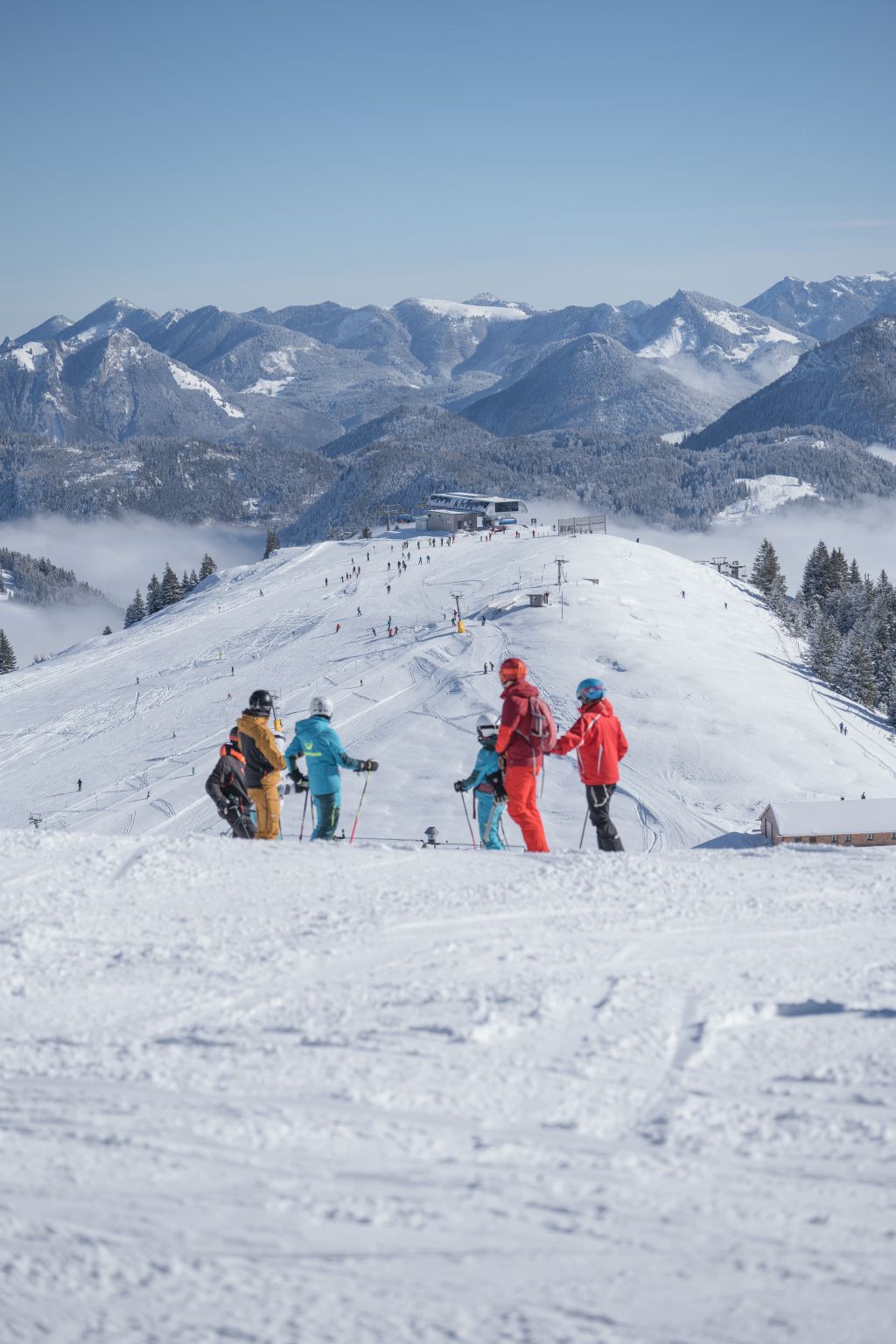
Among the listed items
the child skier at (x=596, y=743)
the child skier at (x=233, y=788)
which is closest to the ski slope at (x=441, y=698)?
the child skier at (x=233, y=788)

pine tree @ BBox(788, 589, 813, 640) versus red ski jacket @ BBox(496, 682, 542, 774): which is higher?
Result: red ski jacket @ BBox(496, 682, 542, 774)

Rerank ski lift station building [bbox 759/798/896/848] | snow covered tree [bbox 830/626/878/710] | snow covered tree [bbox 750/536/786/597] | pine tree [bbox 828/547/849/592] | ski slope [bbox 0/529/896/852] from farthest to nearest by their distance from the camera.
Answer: pine tree [bbox 828/547/849/592] < snow covered tree [bbox 750/536/786/597] < snow covered tree [bbox 830/626/878/710] < ski slope [bbox 0/529/896/852] < ski lift station building [bbox 759/798/896/848]

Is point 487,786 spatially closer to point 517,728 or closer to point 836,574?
point 517,728

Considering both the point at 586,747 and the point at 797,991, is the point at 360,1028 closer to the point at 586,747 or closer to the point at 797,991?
Result: the point at 797,991

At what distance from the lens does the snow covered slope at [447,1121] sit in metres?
3.43

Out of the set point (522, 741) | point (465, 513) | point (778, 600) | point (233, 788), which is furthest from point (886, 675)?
point (233, 788)

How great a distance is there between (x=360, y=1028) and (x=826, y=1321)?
98.0 inches

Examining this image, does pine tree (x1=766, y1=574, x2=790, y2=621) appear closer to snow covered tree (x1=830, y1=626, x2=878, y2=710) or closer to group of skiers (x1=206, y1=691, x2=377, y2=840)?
snow covered tree (x1=830, y1=626, x2=878, y2=710)

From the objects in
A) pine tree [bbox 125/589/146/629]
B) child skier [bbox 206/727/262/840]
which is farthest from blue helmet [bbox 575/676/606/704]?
pine tree [bbox 125/589/146/629]

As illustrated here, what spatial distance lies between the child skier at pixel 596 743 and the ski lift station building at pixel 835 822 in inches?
726

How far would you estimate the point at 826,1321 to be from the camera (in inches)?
131

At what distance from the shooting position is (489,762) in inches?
418

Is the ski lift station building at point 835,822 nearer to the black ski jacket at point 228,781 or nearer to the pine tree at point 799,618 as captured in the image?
the black ski jacket at point 228,781

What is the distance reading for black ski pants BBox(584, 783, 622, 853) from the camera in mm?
10052
